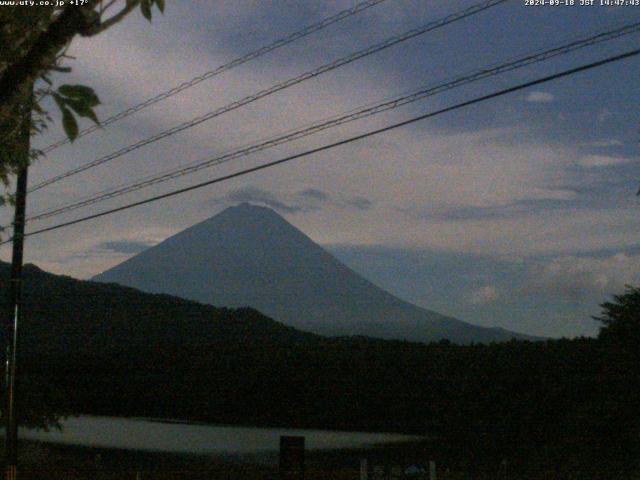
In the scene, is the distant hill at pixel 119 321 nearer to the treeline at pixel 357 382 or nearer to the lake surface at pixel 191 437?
the treeline at pixel 357 382

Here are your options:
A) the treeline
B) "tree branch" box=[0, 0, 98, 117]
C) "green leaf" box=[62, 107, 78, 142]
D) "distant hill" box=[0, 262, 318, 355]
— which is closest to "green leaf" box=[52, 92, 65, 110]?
"green leaf" box=[62, 107, 78, 142]

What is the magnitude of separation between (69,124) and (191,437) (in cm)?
6504

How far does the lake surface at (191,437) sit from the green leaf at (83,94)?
5013cm

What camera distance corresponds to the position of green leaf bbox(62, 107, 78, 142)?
5840 millimetres

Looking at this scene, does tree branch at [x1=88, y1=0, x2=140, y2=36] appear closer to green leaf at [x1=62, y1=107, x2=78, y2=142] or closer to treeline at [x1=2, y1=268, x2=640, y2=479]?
green leaf at [x1=62, y1=107, x2=78, y2=142]

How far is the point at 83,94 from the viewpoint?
5828mm

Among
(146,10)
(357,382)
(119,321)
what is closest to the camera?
(146,10)

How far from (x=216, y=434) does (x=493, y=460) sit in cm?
3175

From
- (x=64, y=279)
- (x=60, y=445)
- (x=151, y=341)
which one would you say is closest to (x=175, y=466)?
(x=60, y=445)

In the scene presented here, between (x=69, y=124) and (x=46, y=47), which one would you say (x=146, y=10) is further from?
(x=69, y=124)

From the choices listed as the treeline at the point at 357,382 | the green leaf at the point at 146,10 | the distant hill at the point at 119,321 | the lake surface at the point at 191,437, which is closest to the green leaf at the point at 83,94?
the green leaf at the point at 146,10

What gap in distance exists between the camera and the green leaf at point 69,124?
584cm

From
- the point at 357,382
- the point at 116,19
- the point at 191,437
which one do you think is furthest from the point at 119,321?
the point at 116,19

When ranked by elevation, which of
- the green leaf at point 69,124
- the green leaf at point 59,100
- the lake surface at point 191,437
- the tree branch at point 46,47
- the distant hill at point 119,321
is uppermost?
the distant hill at point 119,321
